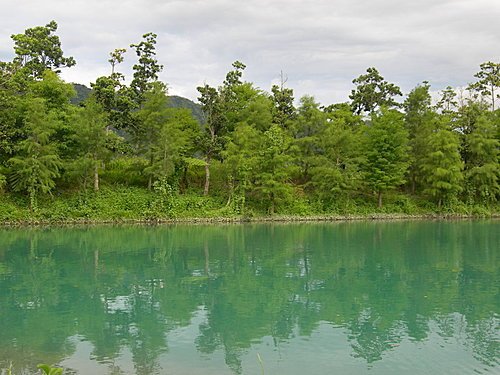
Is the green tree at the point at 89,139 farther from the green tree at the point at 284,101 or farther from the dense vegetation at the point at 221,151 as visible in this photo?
the green tree at the point at 284,101

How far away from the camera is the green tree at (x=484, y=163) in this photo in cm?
4375

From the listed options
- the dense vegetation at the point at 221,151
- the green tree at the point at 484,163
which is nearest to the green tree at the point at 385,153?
the dense vegetation at the point at 221,151

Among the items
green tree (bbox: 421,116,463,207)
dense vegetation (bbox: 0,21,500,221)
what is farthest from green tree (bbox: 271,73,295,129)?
green tree (bbox: 421,116,463,207)

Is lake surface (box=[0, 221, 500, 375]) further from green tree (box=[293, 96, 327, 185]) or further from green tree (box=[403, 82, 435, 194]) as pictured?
green tree (box=[403, 82, 435, 194])

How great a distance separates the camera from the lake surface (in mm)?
Answer: 9195

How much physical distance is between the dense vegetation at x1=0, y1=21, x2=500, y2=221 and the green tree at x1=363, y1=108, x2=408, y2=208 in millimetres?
119

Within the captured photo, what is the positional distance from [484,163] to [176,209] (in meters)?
27.3

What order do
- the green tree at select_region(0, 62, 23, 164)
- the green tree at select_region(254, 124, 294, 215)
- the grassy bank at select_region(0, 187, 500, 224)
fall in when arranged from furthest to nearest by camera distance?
the green tree at select_region(254, 124, 294, 215), the grassy bank at select_region(0, 187, 500, 224), the green tree at select_region(0, 62, 23, 164)

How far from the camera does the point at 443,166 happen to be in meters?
42.6

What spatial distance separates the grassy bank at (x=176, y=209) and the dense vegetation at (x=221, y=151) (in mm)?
123

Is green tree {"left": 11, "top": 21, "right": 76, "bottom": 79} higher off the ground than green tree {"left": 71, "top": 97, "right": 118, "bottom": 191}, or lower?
higher

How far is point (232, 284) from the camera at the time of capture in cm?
1582

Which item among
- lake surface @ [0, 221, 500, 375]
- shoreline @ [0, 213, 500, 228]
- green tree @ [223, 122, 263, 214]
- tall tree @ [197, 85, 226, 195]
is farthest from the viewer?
tall tree @ [197, 85, 226, 195]

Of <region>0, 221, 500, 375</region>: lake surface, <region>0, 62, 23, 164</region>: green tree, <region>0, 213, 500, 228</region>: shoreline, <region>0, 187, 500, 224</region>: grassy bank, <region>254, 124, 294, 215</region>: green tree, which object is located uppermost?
<region>0, 62, 23, 164</region>: green tree
